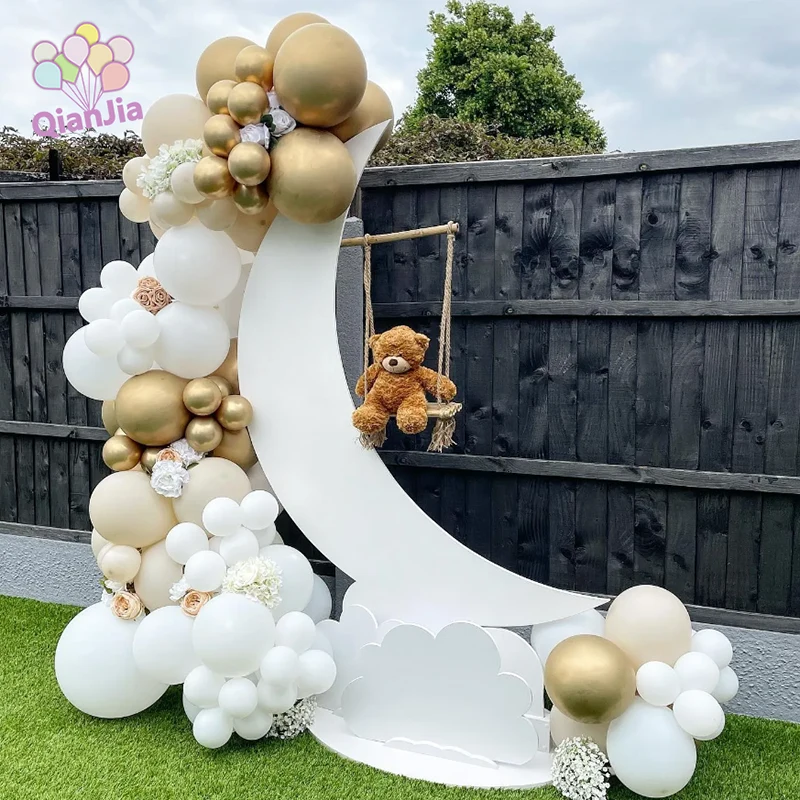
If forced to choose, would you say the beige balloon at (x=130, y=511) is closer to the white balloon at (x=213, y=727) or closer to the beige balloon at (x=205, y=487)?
the beige balloon at (x=205, y=487)

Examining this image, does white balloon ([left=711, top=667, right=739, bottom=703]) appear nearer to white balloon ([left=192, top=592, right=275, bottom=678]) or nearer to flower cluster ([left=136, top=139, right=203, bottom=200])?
white balloon ([left=192, top=592, right=275, bottom=678])

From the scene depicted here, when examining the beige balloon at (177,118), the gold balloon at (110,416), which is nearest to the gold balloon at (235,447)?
the gold balloon at (110,416)

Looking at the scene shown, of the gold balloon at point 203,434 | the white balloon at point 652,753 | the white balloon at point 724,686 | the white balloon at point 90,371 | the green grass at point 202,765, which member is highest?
the white balloon at point 90,371

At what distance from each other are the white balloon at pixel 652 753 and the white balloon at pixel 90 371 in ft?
6.18

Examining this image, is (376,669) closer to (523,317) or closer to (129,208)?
(523,317)

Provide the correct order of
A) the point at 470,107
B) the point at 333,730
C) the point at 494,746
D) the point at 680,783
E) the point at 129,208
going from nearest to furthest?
the point at 680,783 < the point at 494,746 < the point at 333,730 < the point at 129,208 < the point at 470,107

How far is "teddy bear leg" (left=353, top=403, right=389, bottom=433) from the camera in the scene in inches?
95.0

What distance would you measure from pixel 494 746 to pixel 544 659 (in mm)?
288

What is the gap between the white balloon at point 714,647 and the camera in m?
2.22

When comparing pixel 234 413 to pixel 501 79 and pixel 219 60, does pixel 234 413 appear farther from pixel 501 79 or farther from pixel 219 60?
pixel 501 79

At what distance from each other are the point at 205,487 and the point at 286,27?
148 cm

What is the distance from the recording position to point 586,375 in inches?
109

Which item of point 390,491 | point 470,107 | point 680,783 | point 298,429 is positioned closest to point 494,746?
point 680,783

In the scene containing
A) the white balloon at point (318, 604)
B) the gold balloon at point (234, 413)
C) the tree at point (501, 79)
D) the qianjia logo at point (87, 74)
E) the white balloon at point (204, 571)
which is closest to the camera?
the white balloon at point (204, 571)
